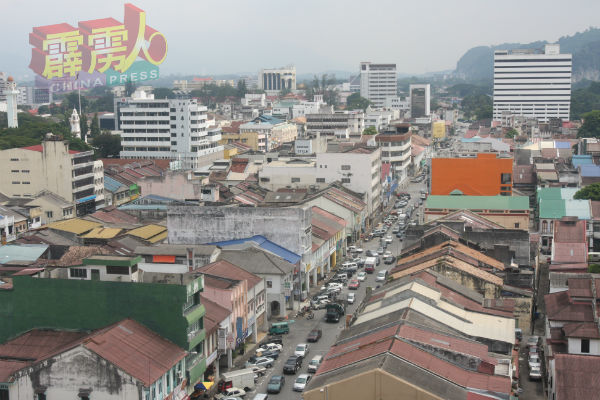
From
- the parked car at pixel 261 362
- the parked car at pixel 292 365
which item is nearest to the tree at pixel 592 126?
the parked car at pixel 292 365

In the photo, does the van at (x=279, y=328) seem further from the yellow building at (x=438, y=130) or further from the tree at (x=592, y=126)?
the yellow building at (x=438, y=130)

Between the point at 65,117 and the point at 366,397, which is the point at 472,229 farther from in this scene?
the point at 65,117

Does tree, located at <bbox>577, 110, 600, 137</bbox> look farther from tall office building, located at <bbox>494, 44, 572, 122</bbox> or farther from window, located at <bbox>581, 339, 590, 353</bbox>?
window, located at <bbox>581, 339, 590, 353</bbox>

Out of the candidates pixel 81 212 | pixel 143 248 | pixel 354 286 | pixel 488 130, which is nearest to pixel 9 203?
pixel 81 212

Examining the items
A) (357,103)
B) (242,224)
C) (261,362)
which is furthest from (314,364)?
(357,103)

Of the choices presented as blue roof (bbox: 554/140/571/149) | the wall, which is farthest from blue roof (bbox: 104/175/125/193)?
blue roof (bbox: 554/140/571/149)
